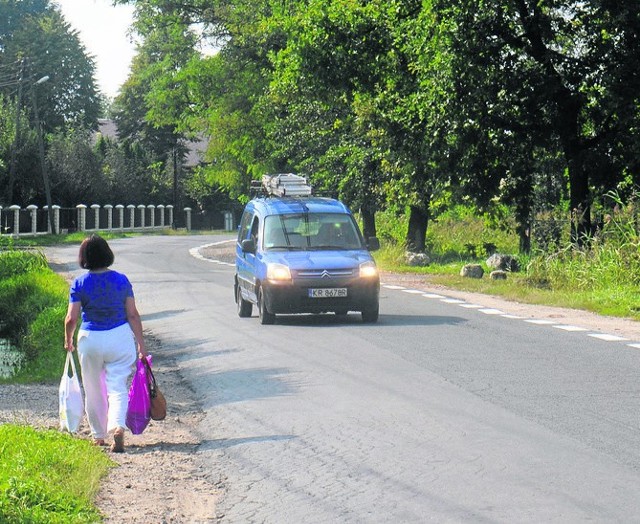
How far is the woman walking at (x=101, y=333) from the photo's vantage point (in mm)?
9727

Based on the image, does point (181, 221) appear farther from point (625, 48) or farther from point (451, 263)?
point (625, 48)

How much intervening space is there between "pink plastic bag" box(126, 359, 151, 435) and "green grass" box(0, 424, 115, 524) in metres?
0.38

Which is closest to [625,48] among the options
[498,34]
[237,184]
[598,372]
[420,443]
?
[498,34]

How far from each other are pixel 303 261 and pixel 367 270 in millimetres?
940

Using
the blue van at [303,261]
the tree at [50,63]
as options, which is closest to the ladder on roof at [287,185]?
the blue van at [303,261]

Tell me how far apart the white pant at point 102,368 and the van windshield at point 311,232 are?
11.2 m

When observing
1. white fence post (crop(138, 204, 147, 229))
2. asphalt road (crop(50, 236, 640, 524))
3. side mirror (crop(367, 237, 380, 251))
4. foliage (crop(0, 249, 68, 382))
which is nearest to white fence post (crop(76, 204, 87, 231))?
white fence post (crop(138, 204, 147, 229))

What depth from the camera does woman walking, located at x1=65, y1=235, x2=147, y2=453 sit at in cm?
973

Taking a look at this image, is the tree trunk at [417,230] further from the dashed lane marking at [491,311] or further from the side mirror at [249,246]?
the side mirror at [249,246]

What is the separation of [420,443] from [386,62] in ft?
80.5

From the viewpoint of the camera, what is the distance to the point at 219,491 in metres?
7.89

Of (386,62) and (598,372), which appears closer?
(598,372)

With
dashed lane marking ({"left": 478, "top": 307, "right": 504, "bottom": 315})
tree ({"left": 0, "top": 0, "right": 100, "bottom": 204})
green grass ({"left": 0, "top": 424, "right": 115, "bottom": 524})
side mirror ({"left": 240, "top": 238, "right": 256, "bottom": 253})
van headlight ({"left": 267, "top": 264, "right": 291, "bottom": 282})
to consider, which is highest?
tree ({"left": 0, "top": 0, "right": 100, "bottom": 204})

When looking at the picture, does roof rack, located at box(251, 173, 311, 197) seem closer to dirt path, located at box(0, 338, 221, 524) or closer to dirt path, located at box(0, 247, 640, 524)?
dirt path, located at box(0, 247, 640, 524)
